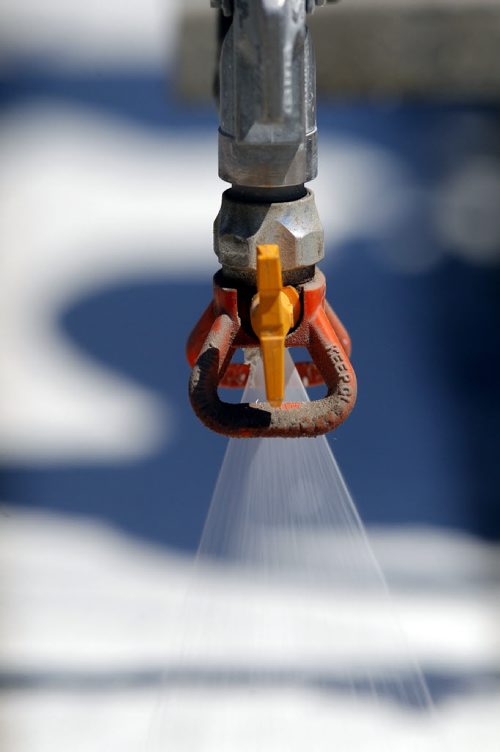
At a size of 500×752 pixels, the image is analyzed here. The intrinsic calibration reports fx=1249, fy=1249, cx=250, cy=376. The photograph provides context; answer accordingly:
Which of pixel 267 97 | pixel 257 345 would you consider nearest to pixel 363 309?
pixel 257 345

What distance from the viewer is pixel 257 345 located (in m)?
0.75

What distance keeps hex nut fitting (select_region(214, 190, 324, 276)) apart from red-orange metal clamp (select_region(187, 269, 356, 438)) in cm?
3

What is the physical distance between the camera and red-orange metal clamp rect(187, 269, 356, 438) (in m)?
0.70

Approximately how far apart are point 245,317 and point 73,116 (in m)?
1.45

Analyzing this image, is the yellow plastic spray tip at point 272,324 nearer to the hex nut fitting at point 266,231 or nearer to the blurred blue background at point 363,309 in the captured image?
the hex nut fitting at point 266,231

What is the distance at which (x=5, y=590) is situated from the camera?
1.21m

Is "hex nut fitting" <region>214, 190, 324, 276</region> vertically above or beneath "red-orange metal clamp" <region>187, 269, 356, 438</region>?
above

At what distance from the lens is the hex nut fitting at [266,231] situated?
69 centimetres

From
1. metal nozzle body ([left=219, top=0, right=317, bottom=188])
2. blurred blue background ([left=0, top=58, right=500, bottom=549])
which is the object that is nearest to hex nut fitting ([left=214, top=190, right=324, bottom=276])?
metal nozzle body ([left=219, top=0, right=317, bottom=188])

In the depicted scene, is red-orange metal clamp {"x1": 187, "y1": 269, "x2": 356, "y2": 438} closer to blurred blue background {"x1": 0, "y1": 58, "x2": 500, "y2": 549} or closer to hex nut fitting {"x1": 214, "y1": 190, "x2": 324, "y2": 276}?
hex nut fitting {"x1": 214, "y1": 190, "x2": 324, "y2": 276}

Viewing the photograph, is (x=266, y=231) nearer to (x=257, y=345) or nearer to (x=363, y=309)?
(x=257, y=345)

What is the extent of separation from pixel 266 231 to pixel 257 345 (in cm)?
8

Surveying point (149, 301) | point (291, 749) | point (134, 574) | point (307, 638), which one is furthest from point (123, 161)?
point (291, 749)

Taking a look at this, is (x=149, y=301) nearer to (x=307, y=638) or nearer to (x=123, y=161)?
(x=123, y=161)
